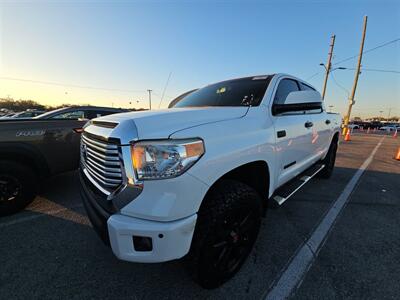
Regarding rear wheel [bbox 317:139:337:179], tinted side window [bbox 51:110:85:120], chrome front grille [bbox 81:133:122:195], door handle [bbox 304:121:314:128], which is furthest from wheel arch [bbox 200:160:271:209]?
tinted side window [bbox 51:110:85:120]

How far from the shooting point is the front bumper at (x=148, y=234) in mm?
1433

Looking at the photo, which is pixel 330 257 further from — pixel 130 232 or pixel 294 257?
pixel 130 232

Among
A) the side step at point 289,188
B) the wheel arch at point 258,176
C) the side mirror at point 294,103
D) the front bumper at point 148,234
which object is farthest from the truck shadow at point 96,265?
the side mirror at point 294,103

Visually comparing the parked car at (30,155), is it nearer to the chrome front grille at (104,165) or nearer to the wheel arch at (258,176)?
the chrome front grille at (104,165)

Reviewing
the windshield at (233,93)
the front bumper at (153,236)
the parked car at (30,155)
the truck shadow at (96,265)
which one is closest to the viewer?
the front bumper at (153,236)

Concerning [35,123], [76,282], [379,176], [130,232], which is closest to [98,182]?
[130,232]

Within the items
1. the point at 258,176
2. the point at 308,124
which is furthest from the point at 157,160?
the point at 308,124

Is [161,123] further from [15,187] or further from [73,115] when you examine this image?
[73,115]

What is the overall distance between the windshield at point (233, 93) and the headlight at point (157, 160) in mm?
1307

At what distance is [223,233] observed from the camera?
5.97 ft

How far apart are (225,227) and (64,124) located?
3.19 m

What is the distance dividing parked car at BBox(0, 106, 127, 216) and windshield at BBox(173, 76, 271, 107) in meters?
2.10

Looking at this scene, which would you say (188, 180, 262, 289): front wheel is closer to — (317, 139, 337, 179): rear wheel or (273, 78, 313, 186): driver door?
(273, 78, 313, 186): driver door

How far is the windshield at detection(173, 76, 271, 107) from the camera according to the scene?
8.46ft
